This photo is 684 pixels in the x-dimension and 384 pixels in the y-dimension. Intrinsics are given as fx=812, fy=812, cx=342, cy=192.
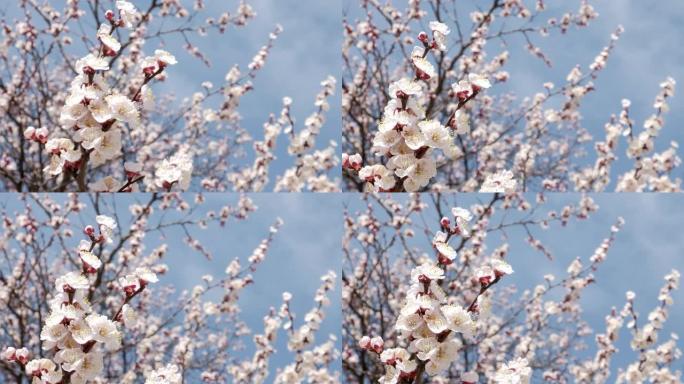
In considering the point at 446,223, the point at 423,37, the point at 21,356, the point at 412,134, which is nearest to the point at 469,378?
the point at 446,223

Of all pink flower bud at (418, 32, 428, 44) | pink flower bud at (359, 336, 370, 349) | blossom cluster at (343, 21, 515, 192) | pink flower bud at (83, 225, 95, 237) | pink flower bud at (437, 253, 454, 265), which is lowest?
pink flower bud at (359, 336, 370, 349)

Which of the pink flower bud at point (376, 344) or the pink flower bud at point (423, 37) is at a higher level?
the pink flower bud at point (423, 37)

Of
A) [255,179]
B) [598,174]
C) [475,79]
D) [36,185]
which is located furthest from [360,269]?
[475,79]

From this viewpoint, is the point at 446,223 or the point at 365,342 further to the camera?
the point at 365,342

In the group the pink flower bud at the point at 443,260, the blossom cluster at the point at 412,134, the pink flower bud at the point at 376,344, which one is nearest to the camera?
the pink flower bud at the point at 443,260

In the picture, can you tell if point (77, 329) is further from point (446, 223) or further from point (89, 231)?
point (446, 223)

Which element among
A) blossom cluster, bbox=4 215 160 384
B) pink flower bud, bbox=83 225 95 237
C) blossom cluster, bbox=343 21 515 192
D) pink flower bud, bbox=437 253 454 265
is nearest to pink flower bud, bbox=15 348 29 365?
blossom cluster, bbox=4 215 160 384

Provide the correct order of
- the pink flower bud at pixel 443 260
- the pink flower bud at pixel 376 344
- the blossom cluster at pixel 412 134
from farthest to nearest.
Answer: the pink flower bud at pixel 376 344
the blossom cluster at pixel 412 134
the pink flower bud at pixel 443 260

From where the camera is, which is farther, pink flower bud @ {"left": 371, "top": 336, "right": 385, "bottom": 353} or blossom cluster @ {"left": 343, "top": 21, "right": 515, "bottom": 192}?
pink flower bud @ {"left": 371, "top": 336, "right": 385, "bottom": 353}

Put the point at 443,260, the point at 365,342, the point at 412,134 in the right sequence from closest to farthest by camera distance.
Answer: the point at 443,260
the point at 412,134
the point at 365,342

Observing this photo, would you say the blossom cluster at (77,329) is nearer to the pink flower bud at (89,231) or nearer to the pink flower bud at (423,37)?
the pink flower bud at (89,231)

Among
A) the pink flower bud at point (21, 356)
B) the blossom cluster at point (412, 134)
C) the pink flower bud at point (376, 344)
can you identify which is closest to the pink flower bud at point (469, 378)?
the pink flower bud at point (376, 344)

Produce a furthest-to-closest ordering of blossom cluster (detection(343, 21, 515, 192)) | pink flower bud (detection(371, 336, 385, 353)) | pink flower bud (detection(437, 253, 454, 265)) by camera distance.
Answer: pink flower bud (detection(371, 336, 385, 353))
blossom cluster (detection(343, 21, 515, 192))
pink flower bud (detection(437, 253, 454, 265))

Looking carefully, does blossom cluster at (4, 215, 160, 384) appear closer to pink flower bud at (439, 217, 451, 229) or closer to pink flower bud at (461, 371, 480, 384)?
pink flower bud at (439, 217, 451, 229)
